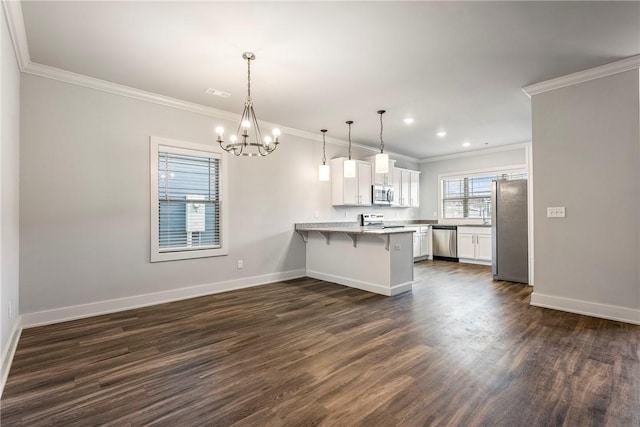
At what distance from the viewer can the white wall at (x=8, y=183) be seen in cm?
228

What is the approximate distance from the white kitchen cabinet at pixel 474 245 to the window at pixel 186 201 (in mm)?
5361

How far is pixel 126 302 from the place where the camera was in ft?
12.5

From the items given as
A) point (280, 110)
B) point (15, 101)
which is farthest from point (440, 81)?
point (15, 101)

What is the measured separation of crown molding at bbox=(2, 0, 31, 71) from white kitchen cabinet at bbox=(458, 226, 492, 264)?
25.1 feet

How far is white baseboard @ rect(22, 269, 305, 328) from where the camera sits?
3.28m

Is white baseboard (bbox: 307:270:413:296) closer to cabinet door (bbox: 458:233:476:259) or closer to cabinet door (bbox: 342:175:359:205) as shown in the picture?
cabinet door (bbox: 342:175:359:205)

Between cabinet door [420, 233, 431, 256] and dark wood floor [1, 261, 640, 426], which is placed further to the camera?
cabinet door [420, 233, 431, 256]

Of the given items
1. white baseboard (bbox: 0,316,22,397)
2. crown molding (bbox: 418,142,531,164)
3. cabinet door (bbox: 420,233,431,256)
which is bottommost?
white baseboard (bbox: 0,316,22,397)

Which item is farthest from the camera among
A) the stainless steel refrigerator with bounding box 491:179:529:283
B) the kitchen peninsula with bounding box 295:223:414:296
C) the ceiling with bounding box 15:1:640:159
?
the stainless steel refrigerator with bounding box 491:179:529:283

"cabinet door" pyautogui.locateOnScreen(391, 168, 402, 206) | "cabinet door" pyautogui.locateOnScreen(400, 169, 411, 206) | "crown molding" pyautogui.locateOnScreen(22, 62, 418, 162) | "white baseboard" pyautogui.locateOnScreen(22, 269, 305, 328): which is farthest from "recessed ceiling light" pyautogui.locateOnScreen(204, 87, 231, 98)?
"cabinet door" pyautogui.locateOnScreen(400, 169, 411, 206)

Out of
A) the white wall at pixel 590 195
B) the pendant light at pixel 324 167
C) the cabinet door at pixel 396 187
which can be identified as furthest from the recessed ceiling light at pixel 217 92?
the cabinet door at pixel 396 187

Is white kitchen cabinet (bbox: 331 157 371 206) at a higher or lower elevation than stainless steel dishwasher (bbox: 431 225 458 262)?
higher

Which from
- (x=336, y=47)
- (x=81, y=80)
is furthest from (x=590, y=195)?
(x=81, y=80)

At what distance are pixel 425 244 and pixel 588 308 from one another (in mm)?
4311
